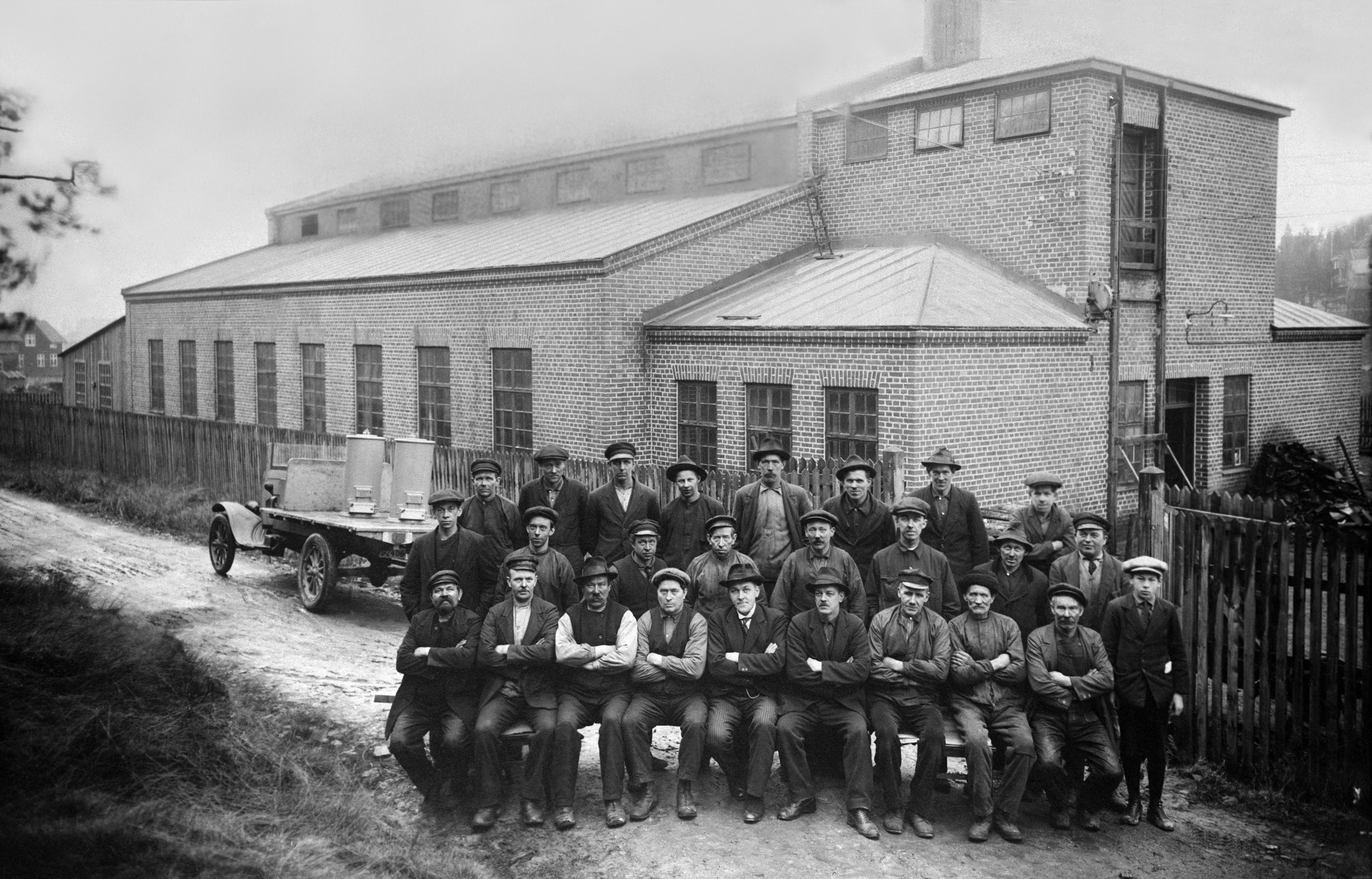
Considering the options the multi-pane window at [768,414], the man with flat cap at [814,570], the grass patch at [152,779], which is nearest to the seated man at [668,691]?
the man with flat cap at [814,570]

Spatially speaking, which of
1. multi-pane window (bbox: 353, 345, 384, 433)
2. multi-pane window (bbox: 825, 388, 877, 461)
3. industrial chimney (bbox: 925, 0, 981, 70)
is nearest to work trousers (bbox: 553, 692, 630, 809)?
multi-pane window (bbox: 825, 388, 877, 461)

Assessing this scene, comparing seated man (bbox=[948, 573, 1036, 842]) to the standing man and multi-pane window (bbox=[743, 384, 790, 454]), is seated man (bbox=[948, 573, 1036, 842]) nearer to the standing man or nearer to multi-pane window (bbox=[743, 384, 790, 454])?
the standing man

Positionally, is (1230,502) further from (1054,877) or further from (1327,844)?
(1054,877)

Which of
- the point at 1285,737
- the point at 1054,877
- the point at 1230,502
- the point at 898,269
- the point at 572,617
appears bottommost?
the point at 1054,877

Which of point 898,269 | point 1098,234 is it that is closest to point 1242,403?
point 1098,234

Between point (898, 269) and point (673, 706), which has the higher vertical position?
point (898, 269)

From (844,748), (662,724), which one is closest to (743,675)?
(662,724)

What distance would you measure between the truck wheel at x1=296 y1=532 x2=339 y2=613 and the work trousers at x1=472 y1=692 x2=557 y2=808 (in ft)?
19.3

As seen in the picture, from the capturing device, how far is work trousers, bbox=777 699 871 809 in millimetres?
6875

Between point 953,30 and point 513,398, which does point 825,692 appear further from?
point 953,30

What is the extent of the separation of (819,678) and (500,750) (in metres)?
2.01

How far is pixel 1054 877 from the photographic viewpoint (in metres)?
6.27

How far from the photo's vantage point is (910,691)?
23.2 ft

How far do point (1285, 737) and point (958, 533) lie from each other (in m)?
2.44
